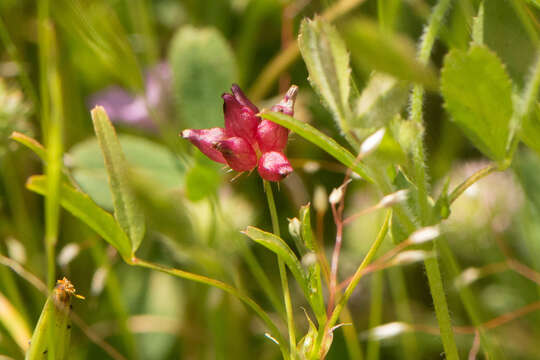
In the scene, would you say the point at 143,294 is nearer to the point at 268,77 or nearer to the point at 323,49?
the point at 268,77

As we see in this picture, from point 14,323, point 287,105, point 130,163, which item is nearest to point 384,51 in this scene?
point 287,105

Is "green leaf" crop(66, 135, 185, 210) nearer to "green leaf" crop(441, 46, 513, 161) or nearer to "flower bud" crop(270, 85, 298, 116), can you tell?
"flower bud" crop(270, 85, 298, 116)

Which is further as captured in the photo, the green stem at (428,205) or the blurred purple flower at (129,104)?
the blurred purple flower at (129,104)

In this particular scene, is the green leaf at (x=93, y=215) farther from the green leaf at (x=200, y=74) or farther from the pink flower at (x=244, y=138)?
the green leaf at (x=200, y=74)

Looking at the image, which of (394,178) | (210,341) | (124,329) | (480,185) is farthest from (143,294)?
(394,178)

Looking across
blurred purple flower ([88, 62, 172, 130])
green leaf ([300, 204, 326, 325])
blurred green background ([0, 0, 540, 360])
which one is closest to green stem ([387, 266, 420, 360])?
blurred green background ([0, 0, 540, 360])

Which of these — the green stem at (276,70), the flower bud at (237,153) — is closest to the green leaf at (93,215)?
the flower bud at (237,153)
